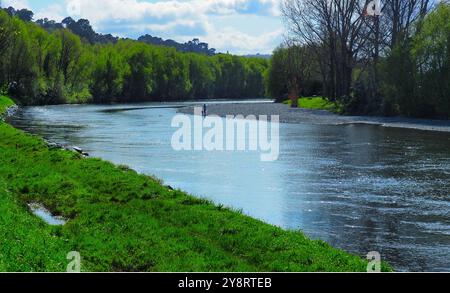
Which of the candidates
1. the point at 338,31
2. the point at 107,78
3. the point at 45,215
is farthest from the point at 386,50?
the point at 107,78

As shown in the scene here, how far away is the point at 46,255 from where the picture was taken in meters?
9.73

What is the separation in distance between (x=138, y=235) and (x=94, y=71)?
5053 inches

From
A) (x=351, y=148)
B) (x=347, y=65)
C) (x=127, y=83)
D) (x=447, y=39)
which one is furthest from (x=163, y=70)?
(x=351, y=148)

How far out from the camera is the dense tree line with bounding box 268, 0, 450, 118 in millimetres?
56750

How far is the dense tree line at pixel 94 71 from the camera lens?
99938mm

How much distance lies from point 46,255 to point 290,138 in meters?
34.0

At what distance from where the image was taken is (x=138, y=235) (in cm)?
1259

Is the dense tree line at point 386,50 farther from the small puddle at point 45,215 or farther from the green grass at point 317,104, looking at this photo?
the small puddle at point 45,215

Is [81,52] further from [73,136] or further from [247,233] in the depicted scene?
[247,233]

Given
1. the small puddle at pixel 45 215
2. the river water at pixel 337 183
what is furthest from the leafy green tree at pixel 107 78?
the small puddle at pixel 45 215

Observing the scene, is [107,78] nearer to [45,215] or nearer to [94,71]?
[94,71]

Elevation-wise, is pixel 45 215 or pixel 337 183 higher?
pixel 45 215

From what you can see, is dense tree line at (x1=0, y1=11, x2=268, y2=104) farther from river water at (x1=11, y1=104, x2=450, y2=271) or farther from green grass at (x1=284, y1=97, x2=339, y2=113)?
river water at (x1=11, y1=104, x2=450, y2=271)

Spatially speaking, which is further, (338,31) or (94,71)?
(94,71)
